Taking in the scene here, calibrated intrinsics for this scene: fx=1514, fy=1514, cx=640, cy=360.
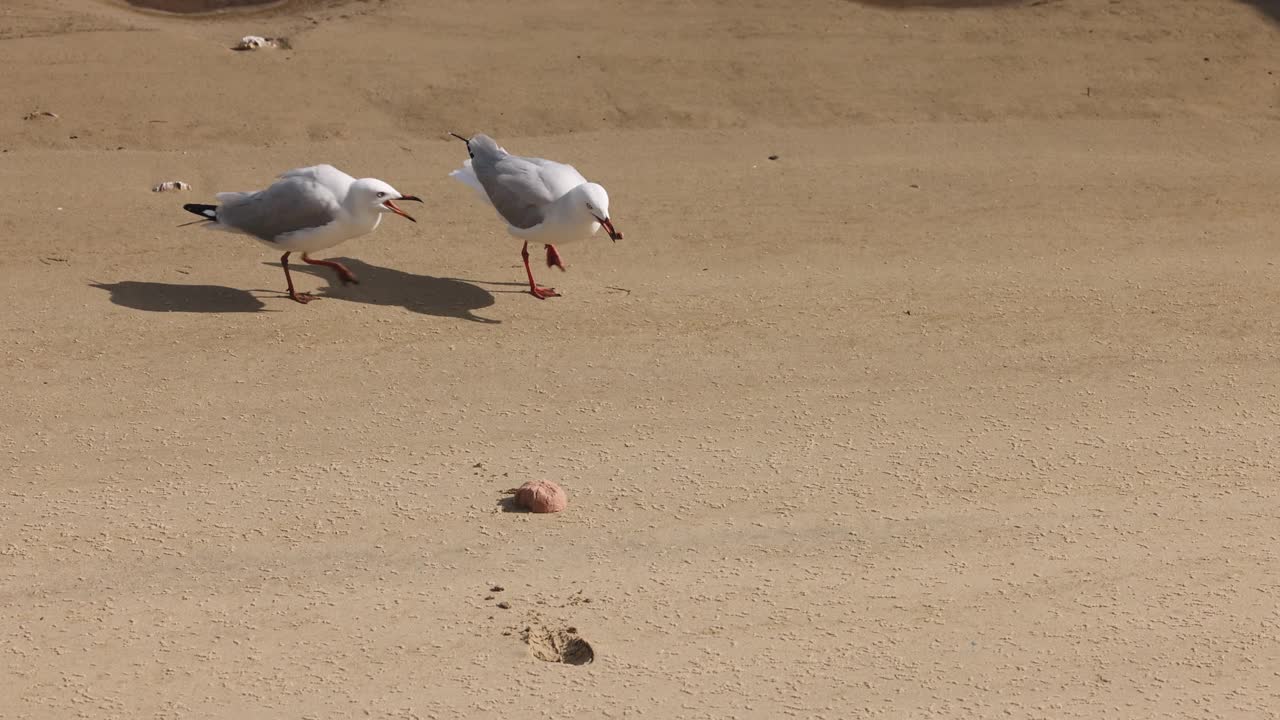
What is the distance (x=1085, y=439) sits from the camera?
18.2 ft

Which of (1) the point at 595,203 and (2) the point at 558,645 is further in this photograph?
(1) the point at 595,203

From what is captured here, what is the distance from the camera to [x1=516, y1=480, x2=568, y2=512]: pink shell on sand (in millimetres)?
4863

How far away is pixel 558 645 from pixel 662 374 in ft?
6.68

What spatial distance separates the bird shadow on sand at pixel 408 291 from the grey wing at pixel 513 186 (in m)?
0.39

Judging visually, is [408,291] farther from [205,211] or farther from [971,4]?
[971,4]

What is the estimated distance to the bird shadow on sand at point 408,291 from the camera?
21.9 feet

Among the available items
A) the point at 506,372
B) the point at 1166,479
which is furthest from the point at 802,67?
the point at 1166,479

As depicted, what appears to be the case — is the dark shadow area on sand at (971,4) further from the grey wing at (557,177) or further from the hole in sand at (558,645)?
the hole in sand at (558,645)

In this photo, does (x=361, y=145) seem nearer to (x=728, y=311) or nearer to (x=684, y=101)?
(x=684, y=101)

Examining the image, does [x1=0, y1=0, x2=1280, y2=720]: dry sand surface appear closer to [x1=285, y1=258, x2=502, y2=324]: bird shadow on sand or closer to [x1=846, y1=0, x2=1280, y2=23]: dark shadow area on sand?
[x1=285, y1=258, x2=502, y2=324]: bird shadow on sand

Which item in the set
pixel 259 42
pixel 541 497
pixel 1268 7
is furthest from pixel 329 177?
pixel 1268 7

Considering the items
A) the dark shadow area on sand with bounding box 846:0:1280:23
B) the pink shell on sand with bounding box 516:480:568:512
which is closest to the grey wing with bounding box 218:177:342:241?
the pink shell on sand with bounding box 516:480:568:512

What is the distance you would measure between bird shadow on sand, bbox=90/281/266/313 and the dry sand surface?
3cm

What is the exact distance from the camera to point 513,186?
683cm
